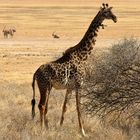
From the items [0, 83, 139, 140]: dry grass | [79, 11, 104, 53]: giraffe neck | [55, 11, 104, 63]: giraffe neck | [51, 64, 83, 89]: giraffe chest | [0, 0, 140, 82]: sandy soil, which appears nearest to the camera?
[0, 83, 139, 140]: dry grass

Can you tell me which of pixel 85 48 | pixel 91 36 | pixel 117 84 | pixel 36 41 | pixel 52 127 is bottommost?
pixel 36 41

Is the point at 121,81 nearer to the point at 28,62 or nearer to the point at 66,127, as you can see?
the point at 66,127

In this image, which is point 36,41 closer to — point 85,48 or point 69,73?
point 85,48

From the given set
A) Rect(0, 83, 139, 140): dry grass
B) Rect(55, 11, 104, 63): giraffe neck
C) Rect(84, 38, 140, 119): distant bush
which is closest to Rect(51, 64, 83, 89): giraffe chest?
Rect(55, 11, 104, 63): giraffe neck

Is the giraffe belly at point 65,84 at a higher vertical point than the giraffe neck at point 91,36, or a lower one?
lower

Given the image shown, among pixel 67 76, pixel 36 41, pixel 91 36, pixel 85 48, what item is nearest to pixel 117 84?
pixel 67 76

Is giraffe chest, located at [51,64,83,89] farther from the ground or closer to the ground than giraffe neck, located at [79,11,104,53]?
closer to the ground

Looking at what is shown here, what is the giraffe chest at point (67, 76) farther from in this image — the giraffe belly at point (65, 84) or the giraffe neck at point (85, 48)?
the giraffe neck at point (85, 48)

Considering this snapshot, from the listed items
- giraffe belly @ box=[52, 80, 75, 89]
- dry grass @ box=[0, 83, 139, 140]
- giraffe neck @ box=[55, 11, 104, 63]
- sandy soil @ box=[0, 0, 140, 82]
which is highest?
giraffe neck @ box=[55, 11, 104, 63]

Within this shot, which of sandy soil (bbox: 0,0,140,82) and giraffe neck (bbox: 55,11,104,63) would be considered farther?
sandy soil (bbox: 0,0,140,82)

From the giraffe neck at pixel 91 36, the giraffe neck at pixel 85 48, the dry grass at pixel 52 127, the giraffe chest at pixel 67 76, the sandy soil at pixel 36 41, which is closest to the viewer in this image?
the dry grass at pixel 52 127

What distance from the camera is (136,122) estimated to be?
11578mm

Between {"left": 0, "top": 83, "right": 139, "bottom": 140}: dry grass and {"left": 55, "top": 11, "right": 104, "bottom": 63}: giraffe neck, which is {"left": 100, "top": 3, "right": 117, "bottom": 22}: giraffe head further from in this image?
{"left": 0, "top": 83, "right": 139, "bottom": 140}: dry grass

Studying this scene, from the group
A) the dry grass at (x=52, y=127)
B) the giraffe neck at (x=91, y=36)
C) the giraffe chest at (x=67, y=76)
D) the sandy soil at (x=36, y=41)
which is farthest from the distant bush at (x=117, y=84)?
the sandy soil at (x=36, y=41)
